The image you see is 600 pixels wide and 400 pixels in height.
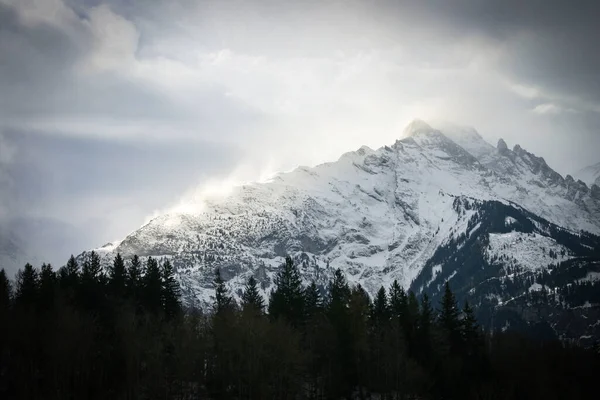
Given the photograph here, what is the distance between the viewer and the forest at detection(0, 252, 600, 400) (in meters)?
72.2

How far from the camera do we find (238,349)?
75938 millimetres

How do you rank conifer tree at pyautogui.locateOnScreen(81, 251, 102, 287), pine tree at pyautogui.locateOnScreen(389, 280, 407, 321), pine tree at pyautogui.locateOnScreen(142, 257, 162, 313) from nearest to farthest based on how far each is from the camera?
1. conifer tree at pyautogui.locateOnScreen(81, 251, 102, 287)
2. pine tree at pyautogui.locateOnScreen(142, 257, 162, 313)
3. pine tree at pyautogui.locateOnScreen(389, 280, 407, 321)

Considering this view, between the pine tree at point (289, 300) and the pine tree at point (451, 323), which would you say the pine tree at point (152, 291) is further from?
Answer: the pine tree at point (451, 323)

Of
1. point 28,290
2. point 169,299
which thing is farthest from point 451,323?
point 28,290

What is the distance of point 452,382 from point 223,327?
126 ft

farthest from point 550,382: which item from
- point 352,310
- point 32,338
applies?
point 32,338

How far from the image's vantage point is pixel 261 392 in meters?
73.4

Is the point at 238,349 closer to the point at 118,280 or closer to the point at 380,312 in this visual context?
the point at 118,280

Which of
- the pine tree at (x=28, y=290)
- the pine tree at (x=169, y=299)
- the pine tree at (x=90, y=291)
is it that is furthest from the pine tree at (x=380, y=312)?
the pine tree at (x=28, y=290)

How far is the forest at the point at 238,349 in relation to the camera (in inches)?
2842

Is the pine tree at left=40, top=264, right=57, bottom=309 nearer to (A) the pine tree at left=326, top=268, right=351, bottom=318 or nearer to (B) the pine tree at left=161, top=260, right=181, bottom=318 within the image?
(B) the pine tree at left=161, top=260, right=181, bottom=318

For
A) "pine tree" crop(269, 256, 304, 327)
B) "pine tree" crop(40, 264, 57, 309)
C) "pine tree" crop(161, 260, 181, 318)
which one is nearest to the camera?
"pine tree" crop(40, 264, 57, 309)

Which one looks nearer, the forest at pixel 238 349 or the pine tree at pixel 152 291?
the forest at pixel 238 349

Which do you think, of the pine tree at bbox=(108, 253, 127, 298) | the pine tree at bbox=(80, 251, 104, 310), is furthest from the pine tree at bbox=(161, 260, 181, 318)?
the pine tree at bbox=(80, 251, 104, 310)
